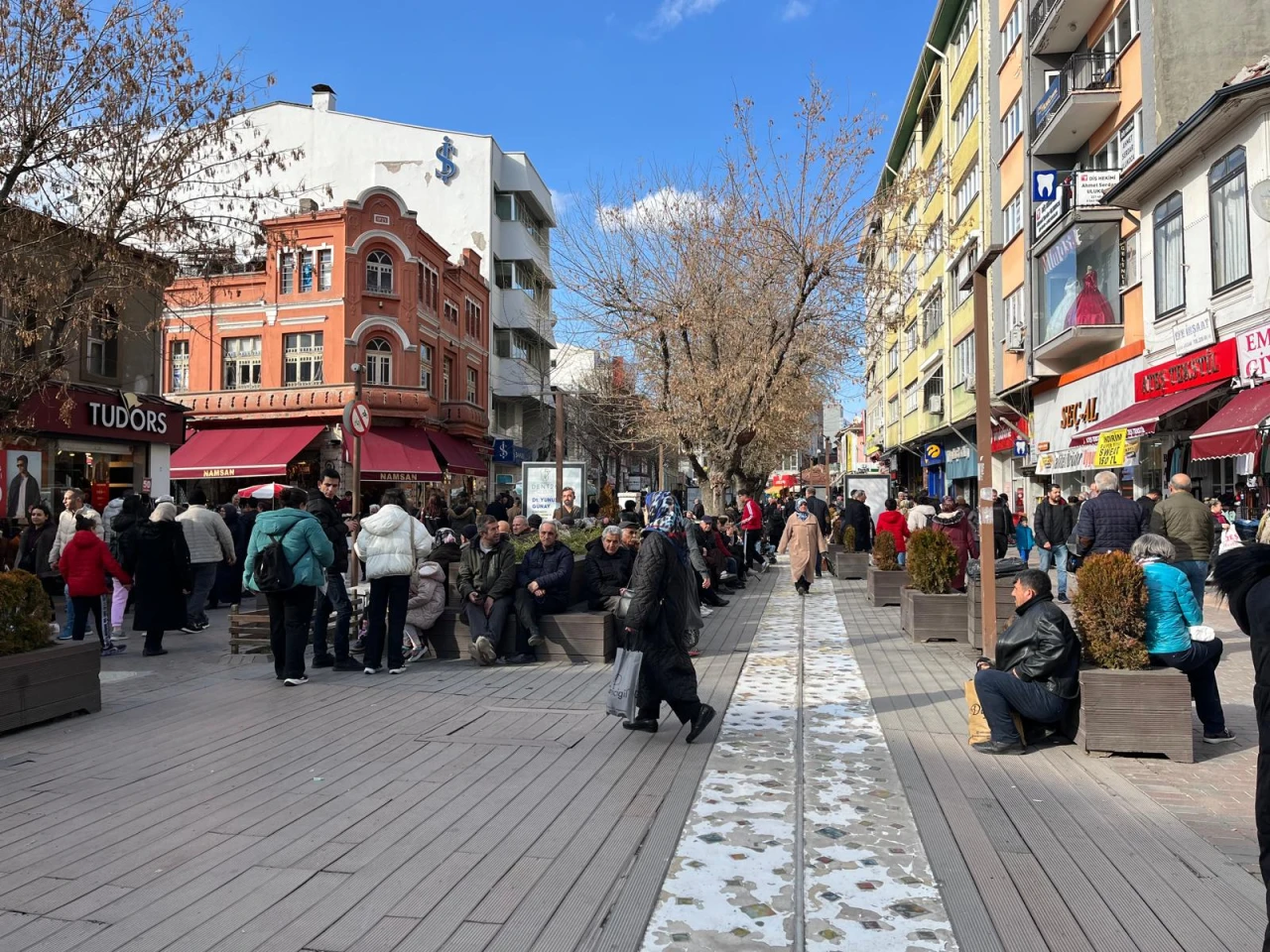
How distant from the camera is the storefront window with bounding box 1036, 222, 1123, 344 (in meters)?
21.5

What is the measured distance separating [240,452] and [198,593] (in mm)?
19712

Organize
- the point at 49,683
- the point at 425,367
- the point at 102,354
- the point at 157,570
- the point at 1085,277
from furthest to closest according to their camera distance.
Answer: the point at 425,367
the point at 1085,277
the point at 102,354
the point at 157,570
the point at 49,683

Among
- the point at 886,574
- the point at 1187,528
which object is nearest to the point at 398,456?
the point at 886,574

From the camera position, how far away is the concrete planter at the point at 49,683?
6.66 metres

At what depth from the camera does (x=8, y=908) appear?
12.4ft

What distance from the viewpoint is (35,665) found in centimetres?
688

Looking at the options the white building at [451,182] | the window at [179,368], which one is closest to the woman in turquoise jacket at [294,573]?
the window at [179,368]

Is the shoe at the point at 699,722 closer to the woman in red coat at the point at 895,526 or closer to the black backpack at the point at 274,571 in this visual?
the black backpack at the point at 274,571

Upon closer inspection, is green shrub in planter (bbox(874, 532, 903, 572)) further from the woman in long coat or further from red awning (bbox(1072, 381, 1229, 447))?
red awning (bbox(1072, 381, 1229, 447))

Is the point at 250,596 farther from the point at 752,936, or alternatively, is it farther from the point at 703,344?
the point at 752,936

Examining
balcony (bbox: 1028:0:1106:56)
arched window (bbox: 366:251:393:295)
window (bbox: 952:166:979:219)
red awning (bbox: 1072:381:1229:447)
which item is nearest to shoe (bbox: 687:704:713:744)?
red awning (bbox: 1072:381:1229:447)

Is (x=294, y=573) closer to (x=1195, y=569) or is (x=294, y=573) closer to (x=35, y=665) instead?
(x=35, y=665)

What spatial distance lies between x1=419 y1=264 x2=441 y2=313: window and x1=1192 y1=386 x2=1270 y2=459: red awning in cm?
2697

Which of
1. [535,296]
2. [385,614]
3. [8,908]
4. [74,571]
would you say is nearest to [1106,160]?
[385,614]
